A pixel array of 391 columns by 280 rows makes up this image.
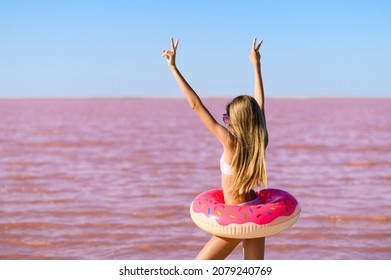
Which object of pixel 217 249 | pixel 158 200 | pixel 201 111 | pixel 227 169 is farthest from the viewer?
pixel 158 200

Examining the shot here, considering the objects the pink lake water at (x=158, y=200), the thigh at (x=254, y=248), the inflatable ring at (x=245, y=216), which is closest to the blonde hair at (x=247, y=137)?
the inflatable ring at (x=245, y=216)

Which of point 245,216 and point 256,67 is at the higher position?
point 256,67

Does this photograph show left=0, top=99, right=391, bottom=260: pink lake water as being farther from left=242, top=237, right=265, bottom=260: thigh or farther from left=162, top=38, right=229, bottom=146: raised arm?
left=162, top=38, right=229, bottom=146: raised arm

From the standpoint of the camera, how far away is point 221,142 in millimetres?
3539

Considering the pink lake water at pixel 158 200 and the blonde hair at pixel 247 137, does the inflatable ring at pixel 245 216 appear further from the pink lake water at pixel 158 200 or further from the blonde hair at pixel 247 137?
the pink lake water at pixel 158 200

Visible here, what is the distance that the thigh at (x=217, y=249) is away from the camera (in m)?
3.63

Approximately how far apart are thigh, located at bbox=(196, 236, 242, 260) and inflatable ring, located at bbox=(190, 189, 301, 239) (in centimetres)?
5

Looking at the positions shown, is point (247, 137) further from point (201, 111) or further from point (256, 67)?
point (256, 67)

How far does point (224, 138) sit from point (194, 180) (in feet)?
25.7

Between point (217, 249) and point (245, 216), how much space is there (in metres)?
0.26

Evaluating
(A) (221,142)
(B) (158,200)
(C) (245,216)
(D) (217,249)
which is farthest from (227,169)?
(B) (158,200)

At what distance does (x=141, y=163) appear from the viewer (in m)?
14.1
